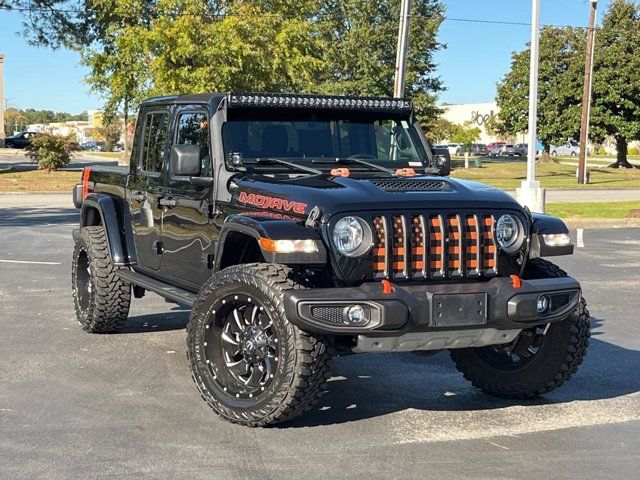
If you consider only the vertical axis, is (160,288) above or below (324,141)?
below

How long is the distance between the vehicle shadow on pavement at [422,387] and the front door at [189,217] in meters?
1.26

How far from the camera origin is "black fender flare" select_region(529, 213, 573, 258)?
5.75 metres

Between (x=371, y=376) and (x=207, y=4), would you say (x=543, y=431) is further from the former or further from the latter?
(x=207, y=4)

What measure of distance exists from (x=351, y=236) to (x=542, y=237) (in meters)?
1.27

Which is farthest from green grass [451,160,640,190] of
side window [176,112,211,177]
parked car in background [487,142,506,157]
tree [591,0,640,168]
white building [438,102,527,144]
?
white building [438,102,527,144]

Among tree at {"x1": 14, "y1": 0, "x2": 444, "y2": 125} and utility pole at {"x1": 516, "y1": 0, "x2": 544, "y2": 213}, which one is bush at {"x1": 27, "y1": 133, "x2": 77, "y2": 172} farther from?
utility pole at {"x1": 516, "y1": 0, "x2": 544, "y2": 213}

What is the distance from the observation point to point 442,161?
7.04 meters

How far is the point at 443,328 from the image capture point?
523cm

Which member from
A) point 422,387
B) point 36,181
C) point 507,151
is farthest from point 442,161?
point 507,151

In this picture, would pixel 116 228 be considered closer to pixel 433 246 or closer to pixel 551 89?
pixel 433 246

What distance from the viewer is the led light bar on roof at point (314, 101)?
6.55 meters

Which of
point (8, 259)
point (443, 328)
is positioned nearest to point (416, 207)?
Answer: point (443, 328)

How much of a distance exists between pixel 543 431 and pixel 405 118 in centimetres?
270

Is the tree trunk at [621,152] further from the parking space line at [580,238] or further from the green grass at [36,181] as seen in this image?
the parking space line at [580,238]
